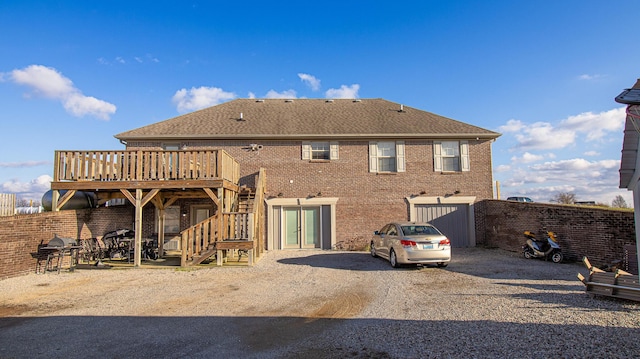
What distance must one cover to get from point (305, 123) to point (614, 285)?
1350 cm

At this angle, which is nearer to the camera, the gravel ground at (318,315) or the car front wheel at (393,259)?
the gravel ground at (318,315)

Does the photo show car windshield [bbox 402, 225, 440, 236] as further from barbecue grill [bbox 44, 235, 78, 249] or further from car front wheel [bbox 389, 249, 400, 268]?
barbecue grill [bbox 44, 235, 78, 249]

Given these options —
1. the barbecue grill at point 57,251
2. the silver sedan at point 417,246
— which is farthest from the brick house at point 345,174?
the silver sedan at point 417,246

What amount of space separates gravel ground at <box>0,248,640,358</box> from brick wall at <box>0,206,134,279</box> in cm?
58

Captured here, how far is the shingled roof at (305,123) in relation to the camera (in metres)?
16.5

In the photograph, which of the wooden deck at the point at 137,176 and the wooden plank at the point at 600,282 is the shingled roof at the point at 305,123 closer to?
the wooden deck at the point at 137,176

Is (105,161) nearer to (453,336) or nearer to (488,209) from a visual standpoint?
(453,336)

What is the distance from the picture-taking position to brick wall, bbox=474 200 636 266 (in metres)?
10.3

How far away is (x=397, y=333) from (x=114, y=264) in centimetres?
1074

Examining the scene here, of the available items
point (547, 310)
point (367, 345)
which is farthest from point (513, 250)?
point (367, 345)

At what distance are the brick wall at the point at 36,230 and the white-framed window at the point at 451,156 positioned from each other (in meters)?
13.9

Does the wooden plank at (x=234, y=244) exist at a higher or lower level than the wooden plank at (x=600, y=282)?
higher

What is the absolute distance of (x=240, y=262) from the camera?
12.7 meters

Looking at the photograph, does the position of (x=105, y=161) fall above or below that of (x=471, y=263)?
above
